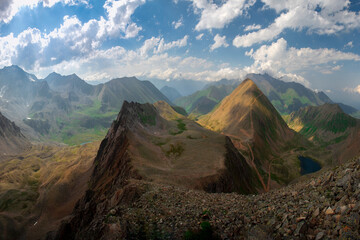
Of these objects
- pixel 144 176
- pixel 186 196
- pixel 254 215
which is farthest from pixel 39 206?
pixel 254 215

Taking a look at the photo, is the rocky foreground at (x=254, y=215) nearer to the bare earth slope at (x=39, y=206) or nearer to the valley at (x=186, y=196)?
the valley at (x=186, y=196)

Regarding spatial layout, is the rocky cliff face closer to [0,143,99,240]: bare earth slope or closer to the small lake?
[0,143,99,240]: bare earth slope

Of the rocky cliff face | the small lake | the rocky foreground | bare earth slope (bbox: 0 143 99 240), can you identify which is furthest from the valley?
the small lake

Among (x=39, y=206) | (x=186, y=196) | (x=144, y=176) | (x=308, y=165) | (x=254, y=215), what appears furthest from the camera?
(x=308, y=165)

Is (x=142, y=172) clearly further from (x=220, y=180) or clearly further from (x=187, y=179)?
(x=220, y=180)

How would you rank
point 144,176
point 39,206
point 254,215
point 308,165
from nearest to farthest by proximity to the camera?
1. point 254,215
2. point 144,176
3. point 39,206
4. point 308,165

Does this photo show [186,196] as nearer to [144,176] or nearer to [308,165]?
[144,176]
